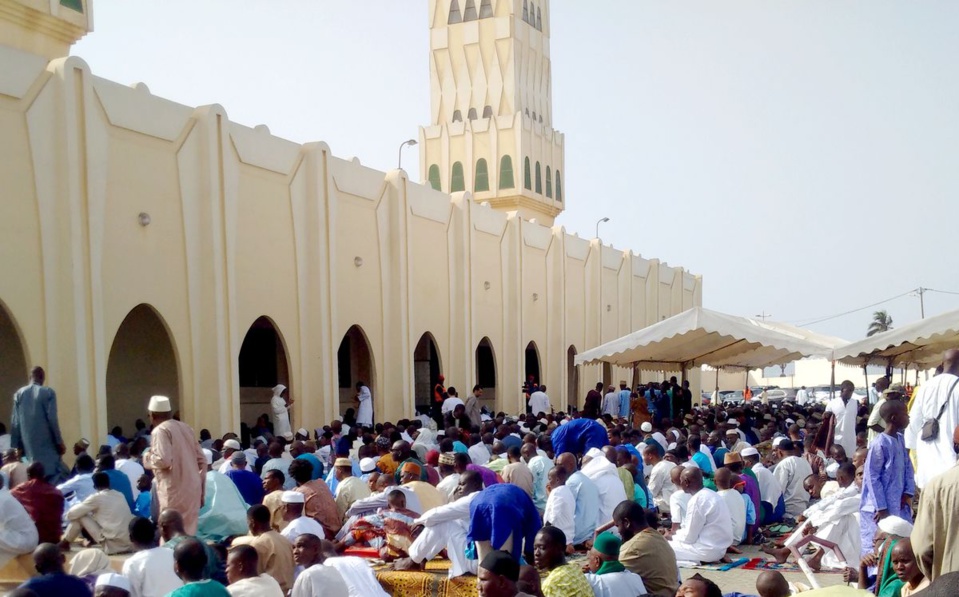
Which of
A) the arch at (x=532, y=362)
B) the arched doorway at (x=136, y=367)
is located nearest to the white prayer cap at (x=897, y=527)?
the arched doorway at (x=136, y=367)

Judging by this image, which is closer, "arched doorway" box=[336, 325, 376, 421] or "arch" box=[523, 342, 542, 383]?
"arched doorway" box=[336, 325, 376, 421]

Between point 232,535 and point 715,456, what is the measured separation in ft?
19.8

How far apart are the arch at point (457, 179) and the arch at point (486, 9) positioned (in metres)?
5.08

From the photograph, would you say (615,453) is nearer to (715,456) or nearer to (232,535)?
(715,456)

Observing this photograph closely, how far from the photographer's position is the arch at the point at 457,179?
34875mm

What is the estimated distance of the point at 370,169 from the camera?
2069 cm

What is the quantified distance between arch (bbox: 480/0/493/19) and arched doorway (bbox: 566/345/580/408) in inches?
476

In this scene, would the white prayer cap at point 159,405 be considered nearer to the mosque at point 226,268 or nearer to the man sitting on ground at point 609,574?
the man sitting on ground at point 609,574

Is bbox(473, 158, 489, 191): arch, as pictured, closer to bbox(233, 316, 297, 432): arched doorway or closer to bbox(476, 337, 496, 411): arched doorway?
bbox(476, 337, 496, 411): arched doorway

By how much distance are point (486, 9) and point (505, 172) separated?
5.70m

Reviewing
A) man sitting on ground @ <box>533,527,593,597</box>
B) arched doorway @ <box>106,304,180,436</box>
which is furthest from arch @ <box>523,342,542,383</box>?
man sitting on ground @ <box>533,527,593,597</box>

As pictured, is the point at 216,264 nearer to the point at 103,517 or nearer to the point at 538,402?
the point at 103,517

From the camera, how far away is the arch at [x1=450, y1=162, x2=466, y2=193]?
34875 mm

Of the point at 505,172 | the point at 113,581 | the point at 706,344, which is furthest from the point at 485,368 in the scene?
the point at 113,581
